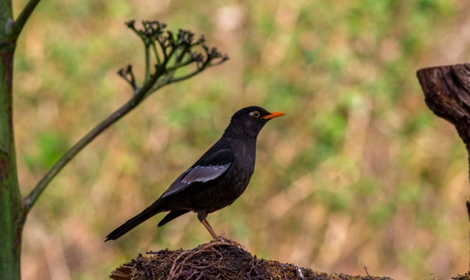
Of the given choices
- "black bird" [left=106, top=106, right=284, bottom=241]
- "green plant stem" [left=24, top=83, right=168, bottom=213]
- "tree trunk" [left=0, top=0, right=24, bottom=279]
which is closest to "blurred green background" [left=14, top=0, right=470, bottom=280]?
"black bird" [left=106, top=106, right=284, bottom=241]

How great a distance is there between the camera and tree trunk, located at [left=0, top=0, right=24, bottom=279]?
13.2ft

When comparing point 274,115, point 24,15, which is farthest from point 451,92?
point 24,15

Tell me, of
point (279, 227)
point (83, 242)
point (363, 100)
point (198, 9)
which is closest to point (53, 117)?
point (83, 242)

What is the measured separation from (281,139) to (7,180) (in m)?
5.36

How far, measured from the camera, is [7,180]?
405 centimetres

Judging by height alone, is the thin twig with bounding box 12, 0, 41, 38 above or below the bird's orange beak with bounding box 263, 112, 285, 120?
above

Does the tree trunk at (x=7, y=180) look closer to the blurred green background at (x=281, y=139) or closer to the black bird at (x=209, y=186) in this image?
the black bird at (x=209, y=186)

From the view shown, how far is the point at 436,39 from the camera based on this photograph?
9.71m

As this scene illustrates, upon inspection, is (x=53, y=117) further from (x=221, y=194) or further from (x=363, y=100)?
(x=221, y=194)

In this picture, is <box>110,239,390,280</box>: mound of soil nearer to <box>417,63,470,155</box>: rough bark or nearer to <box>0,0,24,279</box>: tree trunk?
<box>0,0,24,279</box>: tree trunk

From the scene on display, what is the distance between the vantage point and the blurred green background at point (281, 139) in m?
8.79

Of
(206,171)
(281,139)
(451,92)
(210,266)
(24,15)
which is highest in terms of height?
(281,139)

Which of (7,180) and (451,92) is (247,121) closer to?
(451,92)

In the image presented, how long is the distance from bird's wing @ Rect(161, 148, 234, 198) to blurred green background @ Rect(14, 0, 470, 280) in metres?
3.79
